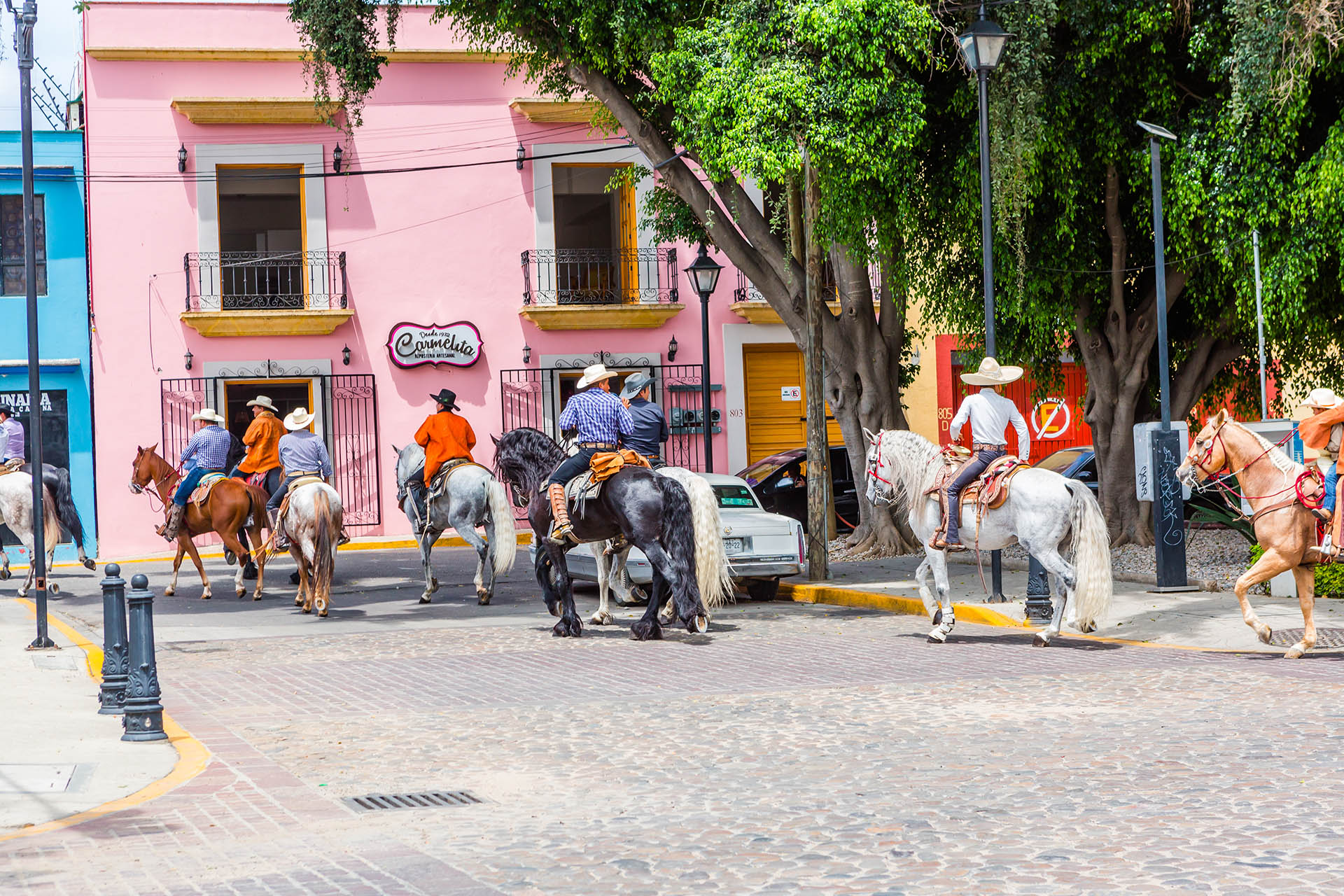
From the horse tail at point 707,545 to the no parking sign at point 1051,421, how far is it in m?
19.5

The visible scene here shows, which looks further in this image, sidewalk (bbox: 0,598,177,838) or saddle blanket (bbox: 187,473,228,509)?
saddle blanket (bbox: 187,473,228,509)

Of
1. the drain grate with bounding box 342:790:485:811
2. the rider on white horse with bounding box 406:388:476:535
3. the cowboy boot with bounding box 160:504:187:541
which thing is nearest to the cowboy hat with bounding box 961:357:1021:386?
the rider on white horse with bounding box 406:388:476:535

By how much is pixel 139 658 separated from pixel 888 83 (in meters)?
10.0

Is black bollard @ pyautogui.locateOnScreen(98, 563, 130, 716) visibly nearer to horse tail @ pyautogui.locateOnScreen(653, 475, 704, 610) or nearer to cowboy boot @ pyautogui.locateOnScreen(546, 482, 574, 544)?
cowboy boot @ pyautogui.locateOnScreen(546, 482, 574, 544)

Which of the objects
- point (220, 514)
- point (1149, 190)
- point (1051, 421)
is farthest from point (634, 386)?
point (1051, 421)

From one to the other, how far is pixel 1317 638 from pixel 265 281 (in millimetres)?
19748

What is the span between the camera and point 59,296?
2548 cm

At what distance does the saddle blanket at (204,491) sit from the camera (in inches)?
689

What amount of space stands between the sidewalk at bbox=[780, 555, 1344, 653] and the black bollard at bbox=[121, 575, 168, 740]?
7207 millimetres

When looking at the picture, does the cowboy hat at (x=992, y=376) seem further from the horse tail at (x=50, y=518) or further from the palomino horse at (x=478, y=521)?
the horse tail at (x=50, y=518)

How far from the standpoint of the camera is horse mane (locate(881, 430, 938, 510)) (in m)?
12.8

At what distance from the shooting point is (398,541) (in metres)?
25.9

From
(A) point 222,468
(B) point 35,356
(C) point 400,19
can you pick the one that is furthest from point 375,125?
(B) point 35,356

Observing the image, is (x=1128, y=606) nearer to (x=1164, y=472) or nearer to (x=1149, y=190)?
(x=1164, y=472)
